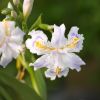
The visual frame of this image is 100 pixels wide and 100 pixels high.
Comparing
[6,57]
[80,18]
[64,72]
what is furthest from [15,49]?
[80,18]

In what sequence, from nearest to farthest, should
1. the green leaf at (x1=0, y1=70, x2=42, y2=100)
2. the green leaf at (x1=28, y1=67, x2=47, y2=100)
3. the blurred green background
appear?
the green leaf at (x1=0, y1=70, x2=42, y2=100) → the green leaf at (x1=28, y1=67, x2=47, y2=100) → the blurred green background

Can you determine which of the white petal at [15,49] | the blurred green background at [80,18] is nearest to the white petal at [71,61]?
the white petal at [15,49]

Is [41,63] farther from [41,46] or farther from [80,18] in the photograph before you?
[80,18]

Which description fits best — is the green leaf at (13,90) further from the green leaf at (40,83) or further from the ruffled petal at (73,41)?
the ruffled petal at (73,41)

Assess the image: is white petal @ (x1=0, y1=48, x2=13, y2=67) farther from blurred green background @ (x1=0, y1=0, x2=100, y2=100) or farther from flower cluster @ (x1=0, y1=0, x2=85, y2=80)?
blurred green background @ (x1=0, y1=0, x2=100, y2=100)

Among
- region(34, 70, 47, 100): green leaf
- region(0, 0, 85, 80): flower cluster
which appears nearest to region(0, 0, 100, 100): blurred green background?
region(34, 70, 47, 100): green leaf

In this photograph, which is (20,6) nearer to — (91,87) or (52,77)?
(52,77)
